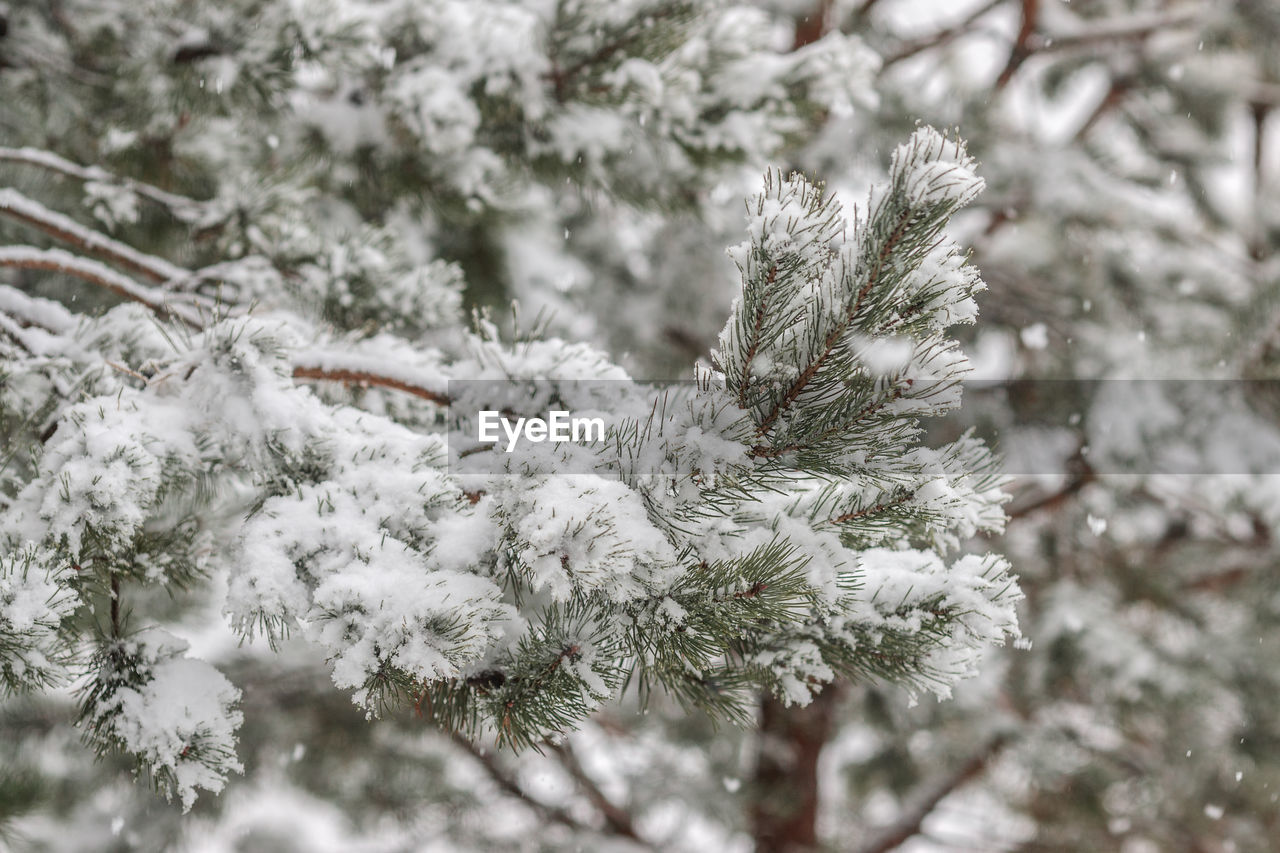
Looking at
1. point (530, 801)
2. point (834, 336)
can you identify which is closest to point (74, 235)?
point (834, 336)

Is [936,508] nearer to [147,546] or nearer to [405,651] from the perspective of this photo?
[405,651]

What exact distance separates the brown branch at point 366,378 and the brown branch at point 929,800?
3.39 metres

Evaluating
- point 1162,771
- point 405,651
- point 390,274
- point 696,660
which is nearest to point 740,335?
point 696,660

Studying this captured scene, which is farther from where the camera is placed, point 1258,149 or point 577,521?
point 1258,149

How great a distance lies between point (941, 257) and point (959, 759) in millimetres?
4229

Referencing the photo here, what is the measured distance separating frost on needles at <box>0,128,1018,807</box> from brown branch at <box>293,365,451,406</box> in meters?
0.02

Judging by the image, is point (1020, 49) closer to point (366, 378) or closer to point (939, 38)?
point (939, 38)

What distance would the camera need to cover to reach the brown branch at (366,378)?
1.45 m

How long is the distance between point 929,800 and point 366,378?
364 cm

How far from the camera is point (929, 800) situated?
13.0 ft

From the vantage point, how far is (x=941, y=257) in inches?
37.6

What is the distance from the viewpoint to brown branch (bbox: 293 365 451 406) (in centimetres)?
145

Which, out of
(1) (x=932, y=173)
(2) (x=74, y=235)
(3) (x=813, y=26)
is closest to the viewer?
(1) (x=932, y=173)

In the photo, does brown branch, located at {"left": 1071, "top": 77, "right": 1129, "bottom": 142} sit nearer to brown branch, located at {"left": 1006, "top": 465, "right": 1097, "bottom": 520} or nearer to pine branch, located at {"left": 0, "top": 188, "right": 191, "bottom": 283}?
brown branch, located at {"left": 1006, "top": 465, "right": 1097, "bottom": 520}
